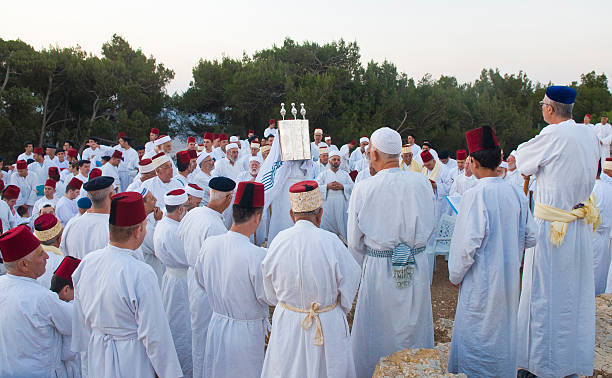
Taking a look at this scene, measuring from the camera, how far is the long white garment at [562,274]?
12.1 feet

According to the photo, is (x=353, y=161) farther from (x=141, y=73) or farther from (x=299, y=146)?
(x=141, y=73)

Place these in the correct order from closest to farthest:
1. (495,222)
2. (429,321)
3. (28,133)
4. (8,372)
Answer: (8,372), (495,222), (429,321), (28,133)

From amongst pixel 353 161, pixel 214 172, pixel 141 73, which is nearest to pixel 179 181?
pixel 214 172

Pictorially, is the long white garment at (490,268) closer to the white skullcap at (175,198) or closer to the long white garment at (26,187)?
the white skullcap at (175,198)

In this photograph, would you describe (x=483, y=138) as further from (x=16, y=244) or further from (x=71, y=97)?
(x=71, y=97)

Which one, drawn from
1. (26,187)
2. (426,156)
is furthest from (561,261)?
(26,187)

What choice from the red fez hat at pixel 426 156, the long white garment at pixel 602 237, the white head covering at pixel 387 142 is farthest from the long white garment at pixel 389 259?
the red fez hat at pixel 426 156

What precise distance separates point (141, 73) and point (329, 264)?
2196 cm

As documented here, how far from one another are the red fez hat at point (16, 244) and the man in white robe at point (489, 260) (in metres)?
2.96

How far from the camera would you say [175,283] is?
443cm

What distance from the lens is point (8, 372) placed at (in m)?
2.89

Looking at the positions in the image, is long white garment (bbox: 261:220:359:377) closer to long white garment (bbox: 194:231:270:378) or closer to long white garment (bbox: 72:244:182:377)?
long white garment (bbox: 194:231:270:378)

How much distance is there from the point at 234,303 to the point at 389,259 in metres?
1.24

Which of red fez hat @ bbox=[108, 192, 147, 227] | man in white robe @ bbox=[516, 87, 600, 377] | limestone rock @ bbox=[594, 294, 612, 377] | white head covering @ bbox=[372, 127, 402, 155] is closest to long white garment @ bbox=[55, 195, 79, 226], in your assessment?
red fez hat @ bbox=[108, 192, 147, 227]
